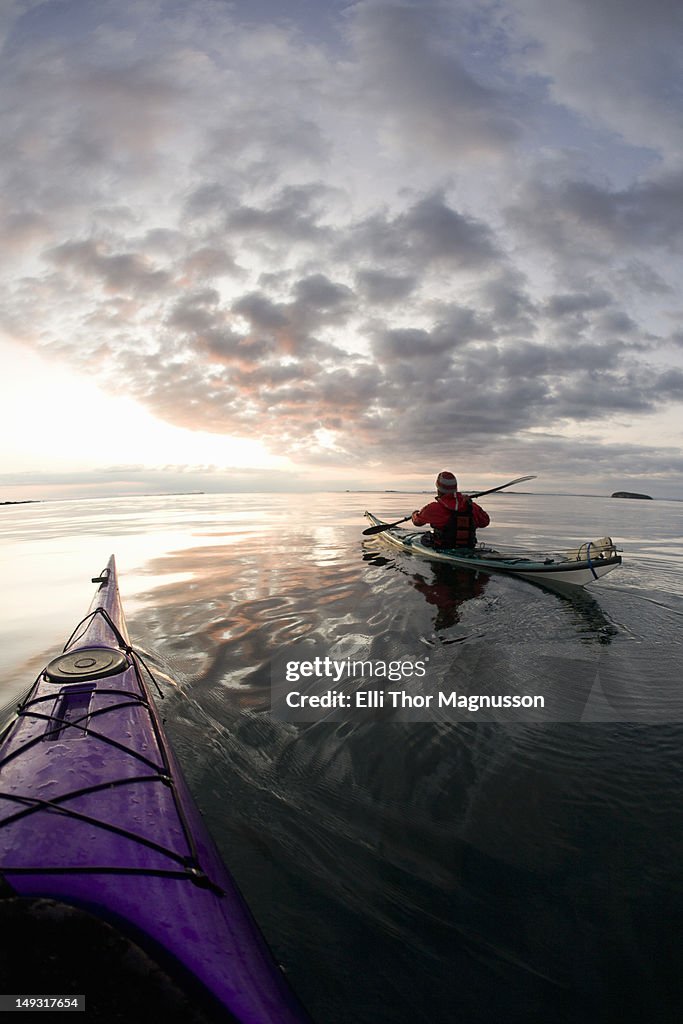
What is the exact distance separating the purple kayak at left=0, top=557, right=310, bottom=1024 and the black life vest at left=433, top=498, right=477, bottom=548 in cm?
1145

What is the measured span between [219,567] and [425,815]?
11807mm

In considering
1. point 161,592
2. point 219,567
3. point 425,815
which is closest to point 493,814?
point 425,815

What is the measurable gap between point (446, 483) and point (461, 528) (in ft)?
5.13

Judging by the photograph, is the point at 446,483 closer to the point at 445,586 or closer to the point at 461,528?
the point at 461,528

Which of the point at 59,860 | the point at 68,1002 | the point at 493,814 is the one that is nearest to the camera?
the point at 68,1002

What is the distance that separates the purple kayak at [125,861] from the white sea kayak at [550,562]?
972 centimetres

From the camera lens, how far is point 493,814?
3574 millimetres

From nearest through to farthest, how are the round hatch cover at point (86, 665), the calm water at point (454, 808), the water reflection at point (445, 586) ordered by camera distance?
the calm water at point (454, 808) < the round hatch cover at point (86, 665) < the water reflection at point (445, 586)

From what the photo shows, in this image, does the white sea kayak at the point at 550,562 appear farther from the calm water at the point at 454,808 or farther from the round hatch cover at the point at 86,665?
the round hatch cover at the point at 86,665

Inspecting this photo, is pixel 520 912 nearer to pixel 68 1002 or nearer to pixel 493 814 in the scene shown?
pixel 493 814

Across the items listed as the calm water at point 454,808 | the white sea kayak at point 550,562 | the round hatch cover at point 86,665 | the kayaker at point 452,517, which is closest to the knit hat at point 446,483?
the kayaker at point 452,517

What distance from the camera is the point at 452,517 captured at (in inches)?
546

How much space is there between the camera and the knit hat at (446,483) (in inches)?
528

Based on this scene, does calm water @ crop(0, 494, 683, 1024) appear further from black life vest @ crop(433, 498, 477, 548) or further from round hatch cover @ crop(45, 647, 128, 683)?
black life vest @ crop(433, 498, 477, 548)
